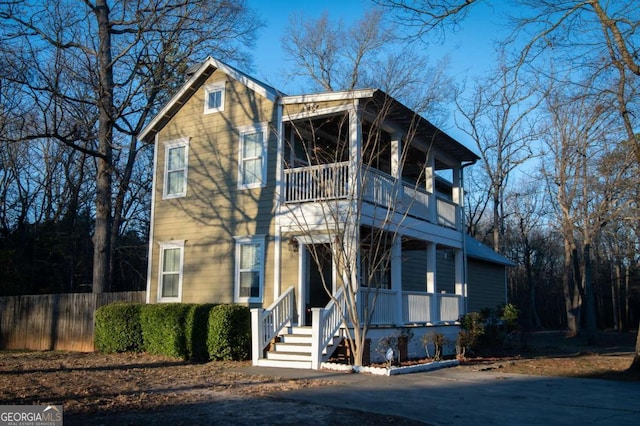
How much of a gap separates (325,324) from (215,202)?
19.7 ft

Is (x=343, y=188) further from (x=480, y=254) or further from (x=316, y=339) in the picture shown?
(x=480, y=254)

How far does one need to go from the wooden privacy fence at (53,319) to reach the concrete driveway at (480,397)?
877cm

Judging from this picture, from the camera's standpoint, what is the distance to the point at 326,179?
47.1 feet

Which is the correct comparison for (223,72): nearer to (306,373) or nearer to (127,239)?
(306,373)

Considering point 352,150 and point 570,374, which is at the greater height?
point 352,150

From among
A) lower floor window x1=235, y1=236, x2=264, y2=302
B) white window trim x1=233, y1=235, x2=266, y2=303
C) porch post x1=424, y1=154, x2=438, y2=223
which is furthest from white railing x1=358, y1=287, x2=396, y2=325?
porch post x1=424, y1=154, x2=438, y2=223

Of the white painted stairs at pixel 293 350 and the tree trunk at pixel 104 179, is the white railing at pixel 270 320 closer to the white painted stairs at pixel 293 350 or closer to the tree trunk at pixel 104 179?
the white painted stairs at pixel 293 350

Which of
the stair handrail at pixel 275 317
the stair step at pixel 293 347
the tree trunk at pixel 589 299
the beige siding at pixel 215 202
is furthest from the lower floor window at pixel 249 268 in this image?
the tree trunk at pixel 589 299

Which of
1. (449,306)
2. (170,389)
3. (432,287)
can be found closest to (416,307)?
(432,287)

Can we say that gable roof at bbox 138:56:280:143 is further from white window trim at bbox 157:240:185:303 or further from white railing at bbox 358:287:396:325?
white railing at bbox 358:287:396:325

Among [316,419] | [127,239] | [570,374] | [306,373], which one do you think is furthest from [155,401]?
[127,239]

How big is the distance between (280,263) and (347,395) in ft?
21.3

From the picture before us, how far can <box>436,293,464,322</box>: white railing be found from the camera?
17641 mm

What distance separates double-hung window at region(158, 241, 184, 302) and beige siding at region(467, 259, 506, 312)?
12822 millimetres
